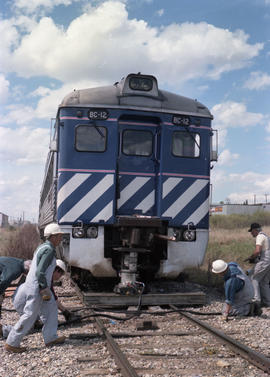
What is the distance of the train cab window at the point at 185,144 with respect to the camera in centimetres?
898

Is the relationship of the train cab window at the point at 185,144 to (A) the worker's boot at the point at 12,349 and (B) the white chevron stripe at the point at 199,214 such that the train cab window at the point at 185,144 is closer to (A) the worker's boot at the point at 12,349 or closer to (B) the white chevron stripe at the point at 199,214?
(B) the white chevron stripe at the point at 199,214

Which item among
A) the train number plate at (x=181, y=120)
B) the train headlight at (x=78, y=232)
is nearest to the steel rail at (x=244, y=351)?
the train headlight at (x=78, y=232)

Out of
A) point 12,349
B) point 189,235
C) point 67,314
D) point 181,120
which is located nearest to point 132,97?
point 181,120

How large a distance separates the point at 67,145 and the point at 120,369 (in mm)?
4844

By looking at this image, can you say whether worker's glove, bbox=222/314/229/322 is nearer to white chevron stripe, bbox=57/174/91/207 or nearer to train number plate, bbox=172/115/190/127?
white chevron stripe, bbox=57/174/91/207

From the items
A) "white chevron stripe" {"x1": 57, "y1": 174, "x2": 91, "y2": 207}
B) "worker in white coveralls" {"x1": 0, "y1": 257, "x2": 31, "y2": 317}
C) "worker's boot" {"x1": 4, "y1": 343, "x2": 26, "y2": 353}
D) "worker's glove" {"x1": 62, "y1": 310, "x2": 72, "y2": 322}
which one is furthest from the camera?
"white chevron stripe" {"x1": 57, "y1": 174, "x2": 91, "y2": 207}

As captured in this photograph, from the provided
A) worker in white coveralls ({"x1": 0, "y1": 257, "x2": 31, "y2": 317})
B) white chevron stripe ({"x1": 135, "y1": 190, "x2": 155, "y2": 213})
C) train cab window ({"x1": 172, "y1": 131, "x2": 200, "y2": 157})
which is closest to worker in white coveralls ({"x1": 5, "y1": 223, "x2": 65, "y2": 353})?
worker in white coveralls ({"x1": 0, "y1": 257, "x2": 31, "y2": 317})

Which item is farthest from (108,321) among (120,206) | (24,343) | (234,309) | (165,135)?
(165,135)

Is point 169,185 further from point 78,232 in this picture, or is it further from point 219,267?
point 219,267

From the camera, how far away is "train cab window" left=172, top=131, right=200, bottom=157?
29.5ft

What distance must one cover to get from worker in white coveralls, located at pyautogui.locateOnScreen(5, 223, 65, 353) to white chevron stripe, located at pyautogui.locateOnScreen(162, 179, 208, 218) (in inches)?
138

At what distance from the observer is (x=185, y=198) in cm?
883

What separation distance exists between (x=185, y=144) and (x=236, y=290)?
319cm

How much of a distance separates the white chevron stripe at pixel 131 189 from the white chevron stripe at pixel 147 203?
257 millimetres
